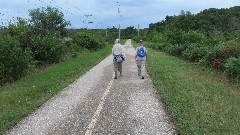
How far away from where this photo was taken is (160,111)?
36.7 feet

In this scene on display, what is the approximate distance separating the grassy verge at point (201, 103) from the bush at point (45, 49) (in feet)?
39.1

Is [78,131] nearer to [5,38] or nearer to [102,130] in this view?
[102,130]

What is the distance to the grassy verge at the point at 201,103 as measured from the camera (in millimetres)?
8992

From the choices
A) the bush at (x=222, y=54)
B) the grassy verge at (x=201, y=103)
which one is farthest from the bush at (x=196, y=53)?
the grassy verge at (x=201, y=103)

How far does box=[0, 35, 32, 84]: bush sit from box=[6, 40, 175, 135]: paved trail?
4.89 m

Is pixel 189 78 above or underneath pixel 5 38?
underneath

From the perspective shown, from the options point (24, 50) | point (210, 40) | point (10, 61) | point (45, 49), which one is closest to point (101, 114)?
point (10, 61)

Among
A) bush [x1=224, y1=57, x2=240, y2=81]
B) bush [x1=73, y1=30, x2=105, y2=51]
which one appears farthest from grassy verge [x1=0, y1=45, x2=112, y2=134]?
bush [x1=73, y1=30, x2=105, y2=51]

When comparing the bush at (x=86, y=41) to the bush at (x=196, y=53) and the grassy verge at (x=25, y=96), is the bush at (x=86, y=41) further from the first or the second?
the grassy verge at (x=25, y=96)

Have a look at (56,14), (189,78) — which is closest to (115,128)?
(189,78)

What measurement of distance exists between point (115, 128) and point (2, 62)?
11.8 m

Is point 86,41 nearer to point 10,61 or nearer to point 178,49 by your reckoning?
point 178,49

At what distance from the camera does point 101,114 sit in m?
11.0

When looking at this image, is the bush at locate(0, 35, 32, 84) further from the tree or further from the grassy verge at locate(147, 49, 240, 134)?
the tree
